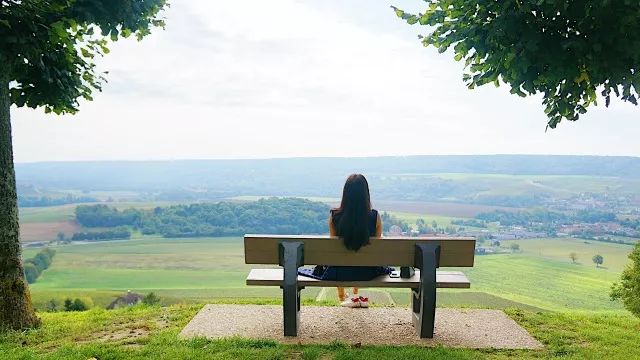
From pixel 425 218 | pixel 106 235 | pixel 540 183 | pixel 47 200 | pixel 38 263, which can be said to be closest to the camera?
pixel 38 263

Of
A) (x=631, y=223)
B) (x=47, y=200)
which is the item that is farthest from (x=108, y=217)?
(x=631, y=223)

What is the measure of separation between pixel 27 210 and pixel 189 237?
39.7 meters

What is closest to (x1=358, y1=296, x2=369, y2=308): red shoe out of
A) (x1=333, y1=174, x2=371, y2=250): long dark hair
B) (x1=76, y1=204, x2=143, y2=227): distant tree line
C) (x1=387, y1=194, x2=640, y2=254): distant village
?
(x1=333, y1=174, x2=371, y2=250): long dark hair

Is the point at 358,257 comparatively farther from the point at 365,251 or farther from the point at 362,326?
the point at 362,326

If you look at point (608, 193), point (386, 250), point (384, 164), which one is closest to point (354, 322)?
point (386, 250)

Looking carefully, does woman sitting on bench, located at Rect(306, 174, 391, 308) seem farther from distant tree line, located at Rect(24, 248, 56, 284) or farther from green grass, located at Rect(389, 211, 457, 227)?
green grass, located at Rect(389, 211, 457, 227)

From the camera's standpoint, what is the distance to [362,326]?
22.6ft

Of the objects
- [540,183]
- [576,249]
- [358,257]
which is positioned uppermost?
[358,257]

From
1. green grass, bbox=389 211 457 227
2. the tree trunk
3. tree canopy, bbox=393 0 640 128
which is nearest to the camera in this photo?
tree canopy, bbox=393 0 640 128

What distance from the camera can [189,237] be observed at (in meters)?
59.8

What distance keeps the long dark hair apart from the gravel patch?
3.58 ft

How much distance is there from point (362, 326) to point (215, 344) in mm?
1917

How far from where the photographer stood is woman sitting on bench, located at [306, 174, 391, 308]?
6.55m

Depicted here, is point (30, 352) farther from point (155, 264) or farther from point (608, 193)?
point (608, 193)
